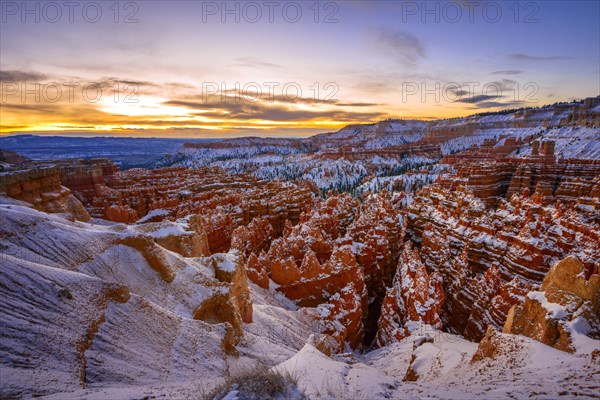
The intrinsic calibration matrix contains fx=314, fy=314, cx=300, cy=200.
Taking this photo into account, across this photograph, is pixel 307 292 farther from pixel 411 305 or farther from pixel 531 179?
pixel 531 179

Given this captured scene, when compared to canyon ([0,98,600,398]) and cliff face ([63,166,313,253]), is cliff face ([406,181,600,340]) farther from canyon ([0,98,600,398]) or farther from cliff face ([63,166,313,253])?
cliff face ([63,166,313,253])

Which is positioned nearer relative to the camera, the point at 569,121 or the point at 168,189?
the point at 168,189

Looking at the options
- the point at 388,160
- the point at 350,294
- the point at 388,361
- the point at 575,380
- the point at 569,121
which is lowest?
the point at 388,361

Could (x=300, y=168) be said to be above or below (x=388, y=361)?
above

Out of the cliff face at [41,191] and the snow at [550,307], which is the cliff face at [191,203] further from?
the snow at [550,307]

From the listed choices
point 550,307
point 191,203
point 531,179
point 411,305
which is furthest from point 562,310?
point 191,203

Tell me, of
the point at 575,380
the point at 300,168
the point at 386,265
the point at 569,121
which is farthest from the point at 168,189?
the point at 569,121

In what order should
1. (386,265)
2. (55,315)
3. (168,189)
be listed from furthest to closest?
(168,189) < (386,265) < (55,315)

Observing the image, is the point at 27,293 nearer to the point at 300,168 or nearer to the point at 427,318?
the point at 427,318
